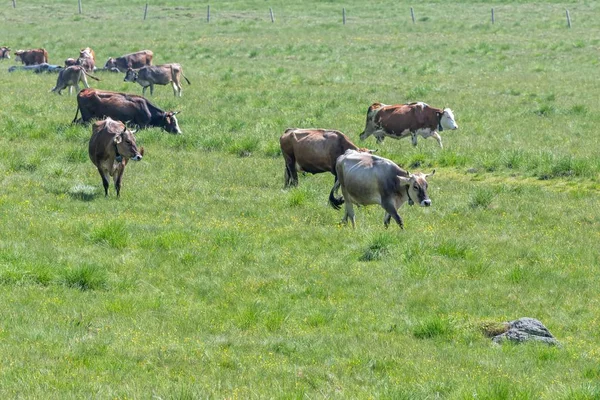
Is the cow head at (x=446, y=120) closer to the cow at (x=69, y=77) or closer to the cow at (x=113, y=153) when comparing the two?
the cow at (x=113, y=153)

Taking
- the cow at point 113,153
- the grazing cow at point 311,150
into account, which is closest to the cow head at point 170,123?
the grazing cow at point 311,150

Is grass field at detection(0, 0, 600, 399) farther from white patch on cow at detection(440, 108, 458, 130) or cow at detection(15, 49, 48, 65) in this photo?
cow at detection(15, 49, 48, 65)

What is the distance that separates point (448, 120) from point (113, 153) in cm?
934

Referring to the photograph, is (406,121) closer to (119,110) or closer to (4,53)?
(119,110)

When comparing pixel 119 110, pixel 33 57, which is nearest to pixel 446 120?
pixel 119 110

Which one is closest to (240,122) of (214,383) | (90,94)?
(90,94)

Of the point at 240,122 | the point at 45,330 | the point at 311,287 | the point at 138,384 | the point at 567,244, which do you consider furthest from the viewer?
the point at 240,122

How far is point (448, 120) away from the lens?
78.9 ft

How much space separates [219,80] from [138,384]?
26.9 m

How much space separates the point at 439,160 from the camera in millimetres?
21188

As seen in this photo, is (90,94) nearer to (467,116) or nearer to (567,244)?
(467,116)

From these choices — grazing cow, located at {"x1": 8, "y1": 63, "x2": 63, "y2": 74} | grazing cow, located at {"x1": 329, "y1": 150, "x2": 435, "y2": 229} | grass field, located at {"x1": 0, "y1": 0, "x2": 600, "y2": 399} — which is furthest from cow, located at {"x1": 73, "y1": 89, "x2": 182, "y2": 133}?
grazing cow, located at {"x1": 8, "y1": 63, "x2": 63, "y2": 74}

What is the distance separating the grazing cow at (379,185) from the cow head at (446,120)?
803 centimetres

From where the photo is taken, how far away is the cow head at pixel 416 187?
50.3 ft
